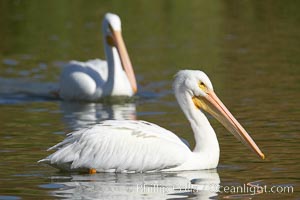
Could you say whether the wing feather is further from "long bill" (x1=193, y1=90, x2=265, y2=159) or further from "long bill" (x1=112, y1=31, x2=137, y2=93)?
"long bill" (x1=112, y1=31, x2=137, y2=93)

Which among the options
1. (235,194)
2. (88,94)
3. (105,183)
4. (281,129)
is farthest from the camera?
(88,94)

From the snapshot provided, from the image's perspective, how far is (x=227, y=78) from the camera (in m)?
15.5

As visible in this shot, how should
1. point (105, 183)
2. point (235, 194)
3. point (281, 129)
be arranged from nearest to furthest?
point (235, 194)
point (105, 183)
point (281, 129)

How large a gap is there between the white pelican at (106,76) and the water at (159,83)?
10.9 inches

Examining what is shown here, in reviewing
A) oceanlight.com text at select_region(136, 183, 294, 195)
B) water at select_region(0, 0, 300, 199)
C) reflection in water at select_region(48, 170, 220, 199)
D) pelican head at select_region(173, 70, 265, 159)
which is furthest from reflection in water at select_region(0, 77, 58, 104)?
oceanlight.com text at select_region(136, 183, 294, 195)

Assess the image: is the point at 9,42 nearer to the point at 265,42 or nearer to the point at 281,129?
the point at 265,42

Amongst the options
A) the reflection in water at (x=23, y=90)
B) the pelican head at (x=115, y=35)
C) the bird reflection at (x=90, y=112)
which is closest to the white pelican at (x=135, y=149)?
the bird reflection at (x=90, y=112)

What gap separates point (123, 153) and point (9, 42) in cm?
1140

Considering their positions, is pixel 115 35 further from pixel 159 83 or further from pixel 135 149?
pixel 135 149

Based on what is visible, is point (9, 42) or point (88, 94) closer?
point (88, 94)

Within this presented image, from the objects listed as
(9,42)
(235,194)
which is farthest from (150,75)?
(235,194)

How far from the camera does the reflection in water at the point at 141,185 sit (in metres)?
8.50

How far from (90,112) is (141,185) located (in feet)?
16.4

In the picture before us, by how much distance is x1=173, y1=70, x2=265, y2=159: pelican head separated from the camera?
9.75 metres
